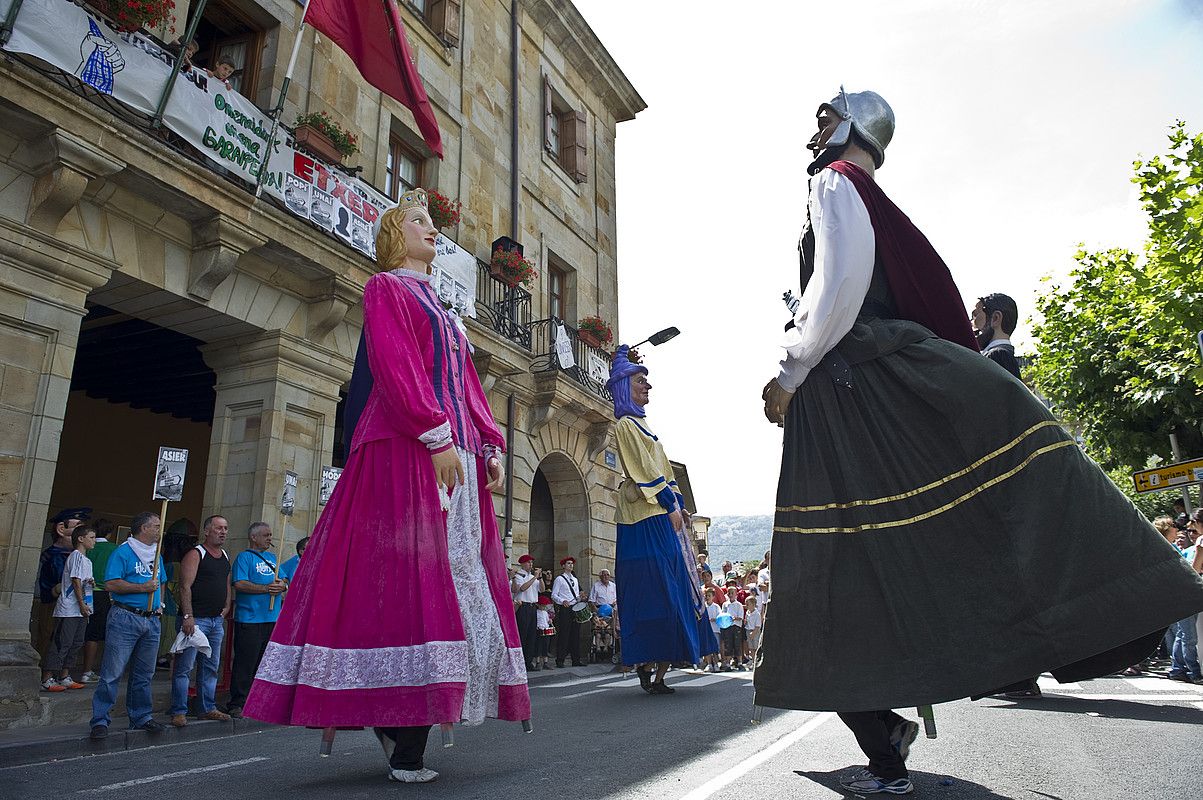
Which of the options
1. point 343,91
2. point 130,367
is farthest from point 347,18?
point 130,367

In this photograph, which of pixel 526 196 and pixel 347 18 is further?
pixel 526 196

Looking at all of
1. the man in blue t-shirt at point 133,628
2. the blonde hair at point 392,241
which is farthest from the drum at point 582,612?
the blonde hair at point 392,241

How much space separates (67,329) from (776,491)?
25.0 feet

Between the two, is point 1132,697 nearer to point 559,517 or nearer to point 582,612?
point 582,612

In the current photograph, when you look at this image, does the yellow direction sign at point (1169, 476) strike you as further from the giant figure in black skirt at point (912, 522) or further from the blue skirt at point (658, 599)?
the giant figure in black skirt at point (912, 522)

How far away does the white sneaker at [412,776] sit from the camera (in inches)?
121

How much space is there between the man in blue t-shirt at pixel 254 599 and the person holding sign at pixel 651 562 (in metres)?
3.31

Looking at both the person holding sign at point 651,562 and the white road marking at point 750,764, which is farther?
the person holding sign at point 651,562

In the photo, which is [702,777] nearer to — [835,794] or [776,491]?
[835,794]

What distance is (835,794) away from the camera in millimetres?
2621

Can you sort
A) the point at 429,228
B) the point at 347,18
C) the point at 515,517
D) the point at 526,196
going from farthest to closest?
the point at 526,196
the point at 515,517
the point at 347,18
the point at 429,228

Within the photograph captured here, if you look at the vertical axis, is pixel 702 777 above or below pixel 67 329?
below

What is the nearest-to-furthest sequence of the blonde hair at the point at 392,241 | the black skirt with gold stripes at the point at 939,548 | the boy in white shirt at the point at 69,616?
the black skirt with gold stripes at the point at 939,548, the blonde hair at the point at 392,241, the boy in white shirt at the point at 69,616

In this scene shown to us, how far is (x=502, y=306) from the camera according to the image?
49.6 feet
